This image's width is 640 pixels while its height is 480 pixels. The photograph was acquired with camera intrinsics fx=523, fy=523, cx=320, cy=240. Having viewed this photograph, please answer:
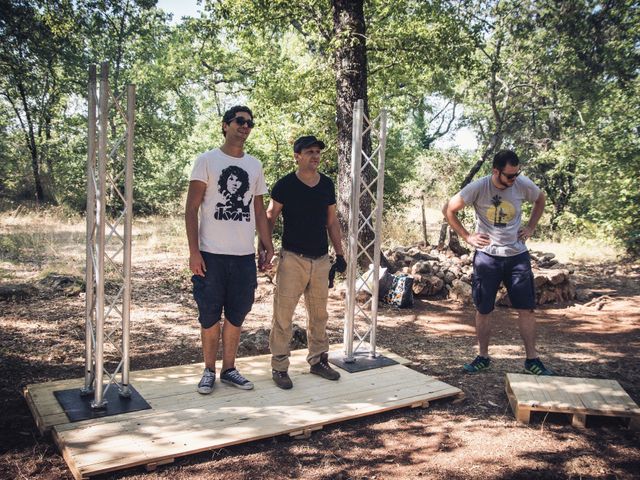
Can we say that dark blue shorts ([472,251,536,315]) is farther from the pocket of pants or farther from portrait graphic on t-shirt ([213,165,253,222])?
portrait graphic on t-shirt ([213,165,253,222])

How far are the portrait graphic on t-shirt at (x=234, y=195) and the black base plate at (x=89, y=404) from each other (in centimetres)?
148

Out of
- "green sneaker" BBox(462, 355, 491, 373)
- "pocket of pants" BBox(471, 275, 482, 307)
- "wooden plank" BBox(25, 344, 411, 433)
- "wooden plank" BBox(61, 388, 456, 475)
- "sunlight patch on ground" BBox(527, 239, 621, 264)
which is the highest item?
"pocket of pants" BBox(471, 275, 482, 307)

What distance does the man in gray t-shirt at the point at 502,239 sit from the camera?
4.77 metres

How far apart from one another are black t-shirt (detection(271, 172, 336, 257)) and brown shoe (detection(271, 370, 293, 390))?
40.9 inches

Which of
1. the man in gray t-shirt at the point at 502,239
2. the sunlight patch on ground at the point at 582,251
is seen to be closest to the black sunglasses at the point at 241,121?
the man in gray t-shirt at the point at 502,239

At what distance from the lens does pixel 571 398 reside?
4.09m

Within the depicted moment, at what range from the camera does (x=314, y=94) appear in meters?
11.1

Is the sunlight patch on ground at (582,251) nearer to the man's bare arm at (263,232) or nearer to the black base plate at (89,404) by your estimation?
the man's bare arm at (263,232)

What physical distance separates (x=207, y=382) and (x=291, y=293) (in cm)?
96

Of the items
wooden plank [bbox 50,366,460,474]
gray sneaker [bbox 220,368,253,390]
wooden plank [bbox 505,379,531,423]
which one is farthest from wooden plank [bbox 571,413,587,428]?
gray sneaker [bbox 220,368,253,390]

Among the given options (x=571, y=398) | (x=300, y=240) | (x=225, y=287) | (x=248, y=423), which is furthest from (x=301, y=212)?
(x=571, y=398)

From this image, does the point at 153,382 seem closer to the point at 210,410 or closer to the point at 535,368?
the point at 210,410

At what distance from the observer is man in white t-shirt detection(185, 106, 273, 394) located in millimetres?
3842

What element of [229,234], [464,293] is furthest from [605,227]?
[229,234]
